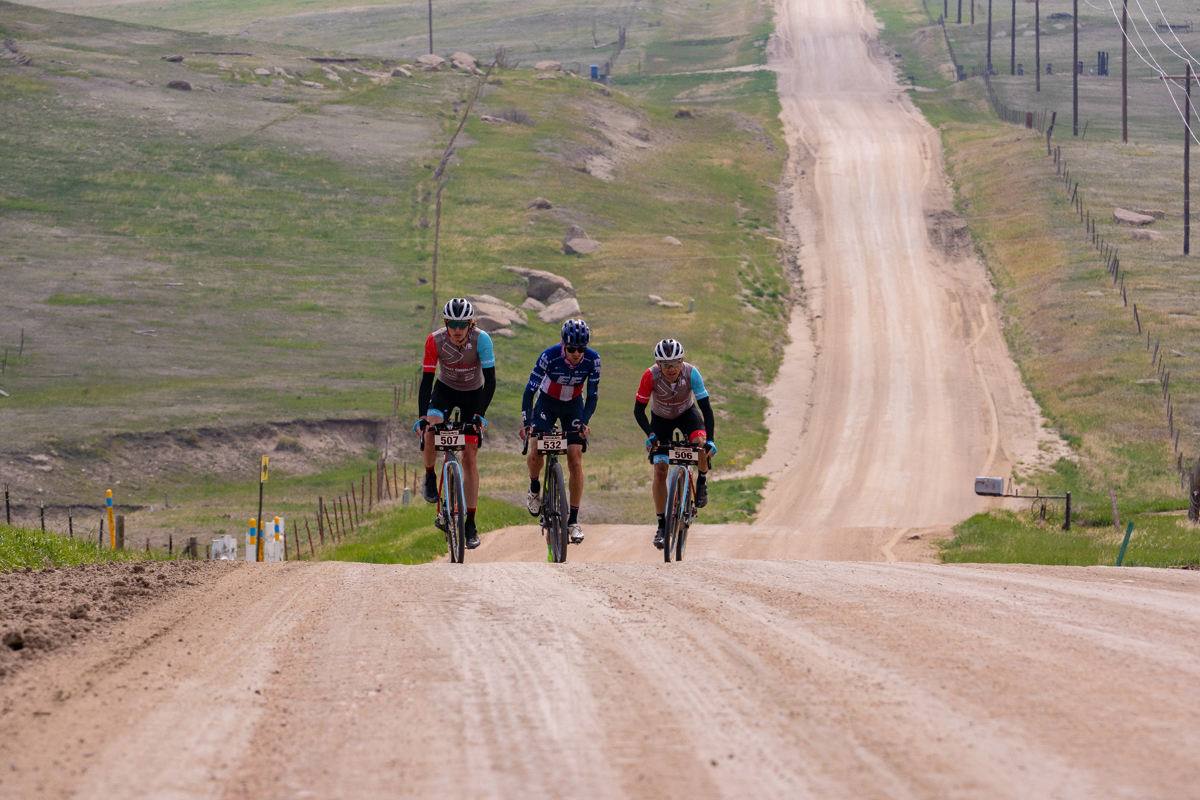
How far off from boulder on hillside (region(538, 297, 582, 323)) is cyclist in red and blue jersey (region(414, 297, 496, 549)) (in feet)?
118

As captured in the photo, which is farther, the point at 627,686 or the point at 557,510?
the point at 557,510

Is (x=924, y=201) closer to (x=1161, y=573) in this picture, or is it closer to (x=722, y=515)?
(x=722, y=515)

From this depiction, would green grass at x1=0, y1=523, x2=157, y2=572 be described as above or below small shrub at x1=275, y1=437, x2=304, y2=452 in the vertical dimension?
below

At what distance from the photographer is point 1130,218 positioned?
58.9 meters

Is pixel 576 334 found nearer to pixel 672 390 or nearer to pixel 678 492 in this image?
pixel 672 390

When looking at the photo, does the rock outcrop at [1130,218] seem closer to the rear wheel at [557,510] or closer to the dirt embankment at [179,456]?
the dirt embankment at [179,456]

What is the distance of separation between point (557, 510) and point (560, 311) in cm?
3587

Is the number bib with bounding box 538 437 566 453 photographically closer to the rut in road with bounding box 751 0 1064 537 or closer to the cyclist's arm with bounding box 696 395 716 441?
the cyclist's arm with bounding box 696 395 716 441

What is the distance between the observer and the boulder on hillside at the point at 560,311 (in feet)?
161

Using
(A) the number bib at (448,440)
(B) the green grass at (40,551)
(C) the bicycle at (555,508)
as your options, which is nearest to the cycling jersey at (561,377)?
(C) the bicycle at (555,508)

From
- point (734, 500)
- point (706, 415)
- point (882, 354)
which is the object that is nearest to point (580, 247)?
point (882, 354)

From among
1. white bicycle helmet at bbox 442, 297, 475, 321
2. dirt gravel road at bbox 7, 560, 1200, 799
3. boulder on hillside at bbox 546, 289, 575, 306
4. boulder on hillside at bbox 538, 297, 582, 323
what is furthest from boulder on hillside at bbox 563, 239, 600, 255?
dirt gravel road at bbox 7, 560, 1200, 799

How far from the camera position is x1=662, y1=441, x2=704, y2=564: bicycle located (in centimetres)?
1370

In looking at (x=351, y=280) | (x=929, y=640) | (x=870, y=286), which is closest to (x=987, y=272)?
(x=870, y=286)
